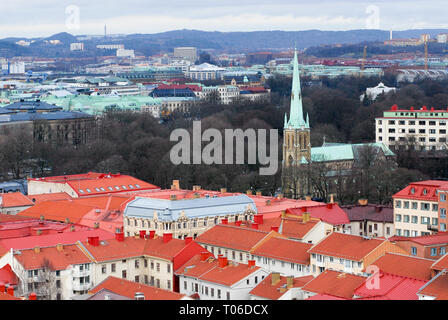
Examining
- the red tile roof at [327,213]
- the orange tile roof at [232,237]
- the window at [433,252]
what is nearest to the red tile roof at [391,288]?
the window at [433,252]

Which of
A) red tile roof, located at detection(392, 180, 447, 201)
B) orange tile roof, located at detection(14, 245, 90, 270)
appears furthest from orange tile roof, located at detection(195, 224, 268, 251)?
red tile roof, located at detection(392, 180, 447, 201)

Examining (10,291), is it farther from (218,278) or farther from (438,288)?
(438,288)

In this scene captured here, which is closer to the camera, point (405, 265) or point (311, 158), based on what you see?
point (405, 265)

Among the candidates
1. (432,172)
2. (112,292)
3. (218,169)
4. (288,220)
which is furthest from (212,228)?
(432,172)

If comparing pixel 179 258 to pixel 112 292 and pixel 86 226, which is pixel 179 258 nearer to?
pixel 112 292

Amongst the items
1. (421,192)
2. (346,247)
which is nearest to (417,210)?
(421,192)

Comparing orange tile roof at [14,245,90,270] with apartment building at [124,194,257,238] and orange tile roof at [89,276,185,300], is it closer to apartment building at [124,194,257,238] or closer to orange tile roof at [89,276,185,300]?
orange tile roof at [89,276,185,300]

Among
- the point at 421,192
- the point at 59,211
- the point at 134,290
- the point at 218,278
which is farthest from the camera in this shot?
the point at 59,211
